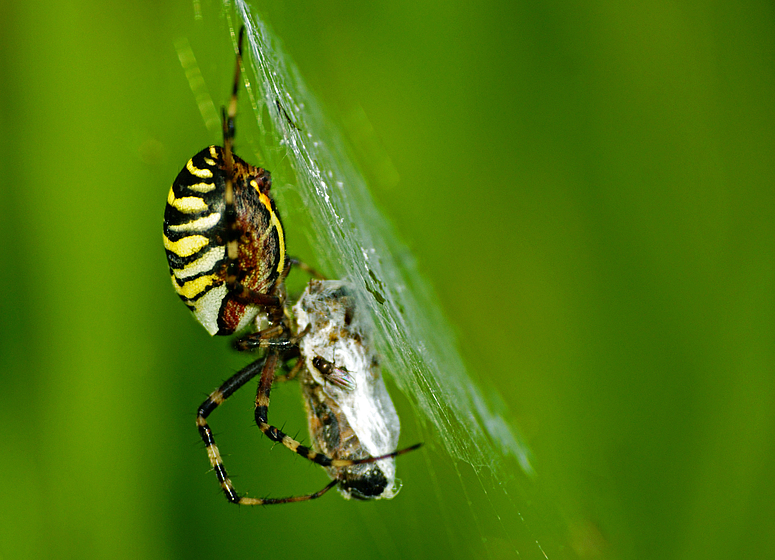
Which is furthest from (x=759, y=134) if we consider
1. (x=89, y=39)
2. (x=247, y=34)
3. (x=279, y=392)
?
(x=89, y=39)

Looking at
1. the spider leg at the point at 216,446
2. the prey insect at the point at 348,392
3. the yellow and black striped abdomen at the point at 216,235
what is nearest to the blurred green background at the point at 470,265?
the spider leg at the point at 216,446

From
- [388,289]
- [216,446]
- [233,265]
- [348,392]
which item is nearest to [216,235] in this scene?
[233,265]

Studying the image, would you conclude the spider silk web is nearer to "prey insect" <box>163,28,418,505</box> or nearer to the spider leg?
"prey insect" <box>163,28,418,505</box>

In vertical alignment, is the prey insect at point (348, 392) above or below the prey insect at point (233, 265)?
below

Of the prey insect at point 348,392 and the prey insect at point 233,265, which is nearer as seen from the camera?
the prey insect at point 233,265

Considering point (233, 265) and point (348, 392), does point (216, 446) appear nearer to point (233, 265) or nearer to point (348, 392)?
point (348, 392)

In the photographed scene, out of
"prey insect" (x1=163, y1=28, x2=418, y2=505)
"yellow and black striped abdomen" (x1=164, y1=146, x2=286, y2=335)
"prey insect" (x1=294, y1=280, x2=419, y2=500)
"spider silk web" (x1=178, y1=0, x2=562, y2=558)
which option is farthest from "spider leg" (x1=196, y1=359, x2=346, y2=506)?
"spider silk web" (x1=178, y1=0, x2=562, y2=558)

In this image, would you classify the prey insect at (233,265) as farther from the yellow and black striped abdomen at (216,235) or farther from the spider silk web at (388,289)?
the spider silk web at (388,289)

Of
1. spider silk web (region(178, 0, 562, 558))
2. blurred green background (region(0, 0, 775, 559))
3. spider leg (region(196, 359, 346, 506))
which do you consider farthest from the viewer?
spider leg (region(196, 359, 346, 506))
